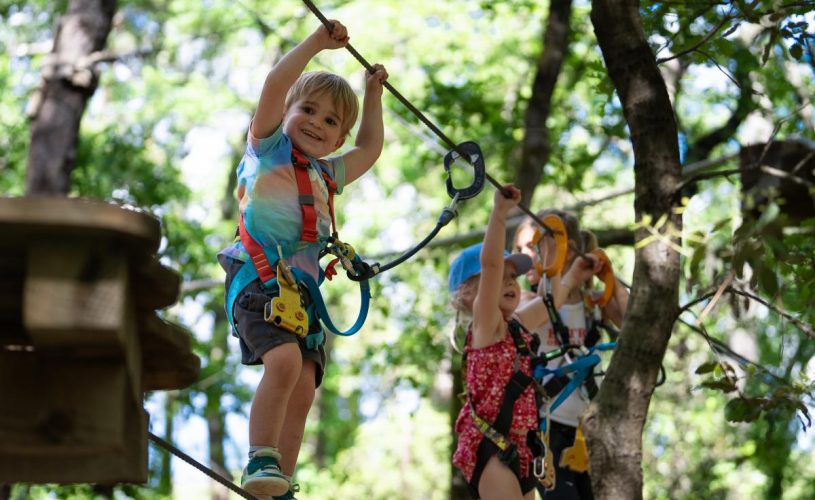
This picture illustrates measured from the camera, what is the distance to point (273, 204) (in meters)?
3.67

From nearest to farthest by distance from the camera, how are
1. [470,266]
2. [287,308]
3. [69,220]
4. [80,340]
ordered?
1. [69,220]
2. [80,340]
3. [287,308]
4. [470,266]

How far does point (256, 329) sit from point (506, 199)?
1.03 meters

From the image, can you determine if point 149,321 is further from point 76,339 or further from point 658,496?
point 658,496

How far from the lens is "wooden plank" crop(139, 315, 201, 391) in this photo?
252 cm

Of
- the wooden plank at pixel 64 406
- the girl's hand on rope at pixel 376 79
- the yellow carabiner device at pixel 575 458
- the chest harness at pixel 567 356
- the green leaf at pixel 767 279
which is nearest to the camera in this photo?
the wooden plank at pixel 64 406

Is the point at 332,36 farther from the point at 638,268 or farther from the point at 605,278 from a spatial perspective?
the point at 605,278

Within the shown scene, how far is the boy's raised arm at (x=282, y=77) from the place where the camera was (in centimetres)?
358

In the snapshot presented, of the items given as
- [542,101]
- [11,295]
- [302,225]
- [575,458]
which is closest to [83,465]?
[11,295]

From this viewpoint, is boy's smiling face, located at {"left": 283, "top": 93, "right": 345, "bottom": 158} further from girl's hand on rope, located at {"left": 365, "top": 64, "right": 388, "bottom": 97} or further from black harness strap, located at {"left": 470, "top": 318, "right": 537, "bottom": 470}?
black harness strap, located at {"left": 470, "top": 318, "right": 537, "bottom": 470}

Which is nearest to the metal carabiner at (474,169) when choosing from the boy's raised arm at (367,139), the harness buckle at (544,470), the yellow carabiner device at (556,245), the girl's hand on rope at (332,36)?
the boy's raised arm at (367,139)

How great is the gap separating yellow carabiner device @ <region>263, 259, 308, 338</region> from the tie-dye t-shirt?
0.09 metres

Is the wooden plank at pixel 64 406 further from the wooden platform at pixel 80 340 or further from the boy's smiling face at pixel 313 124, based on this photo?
the boy's smiling face at pixel 313 124

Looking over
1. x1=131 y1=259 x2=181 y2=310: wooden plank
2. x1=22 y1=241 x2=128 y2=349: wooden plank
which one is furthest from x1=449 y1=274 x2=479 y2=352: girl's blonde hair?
x1=22 y1=241 x2=128 y2=349: wooden plank

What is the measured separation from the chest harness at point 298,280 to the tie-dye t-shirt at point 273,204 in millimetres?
20
